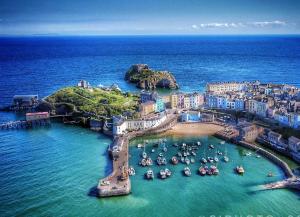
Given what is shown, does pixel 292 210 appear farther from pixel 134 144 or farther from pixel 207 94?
pixel 207 94

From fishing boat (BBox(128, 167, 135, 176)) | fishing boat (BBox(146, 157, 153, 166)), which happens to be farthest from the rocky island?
fishing boat (BBox(128, 167, 135, 176))

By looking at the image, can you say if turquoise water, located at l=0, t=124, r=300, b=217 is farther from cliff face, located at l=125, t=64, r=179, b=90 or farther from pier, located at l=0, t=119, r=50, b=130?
cliff face, located at l=125, t=64, r=179, b=90

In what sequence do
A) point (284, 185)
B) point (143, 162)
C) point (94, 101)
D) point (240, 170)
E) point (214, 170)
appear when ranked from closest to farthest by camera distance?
1. point (284, 185)
2. point (214, 170)
3. point (240, 170)
4. point (143, 162)
5. point (94, 101)

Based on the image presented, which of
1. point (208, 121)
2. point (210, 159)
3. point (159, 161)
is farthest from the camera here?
point (208, 121)

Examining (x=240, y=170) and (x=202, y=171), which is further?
(x=240, y=170)

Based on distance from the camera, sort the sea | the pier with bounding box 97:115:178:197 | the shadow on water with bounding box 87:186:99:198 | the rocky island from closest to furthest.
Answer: the sea
the pier with bounding box 97:115:178:197
the shadow on water with bounding box 87:186:99:198
the rocky island

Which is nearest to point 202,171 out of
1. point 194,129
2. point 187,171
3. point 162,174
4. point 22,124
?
point 187,171

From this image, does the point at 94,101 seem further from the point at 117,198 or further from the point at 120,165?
the point at 117,198
